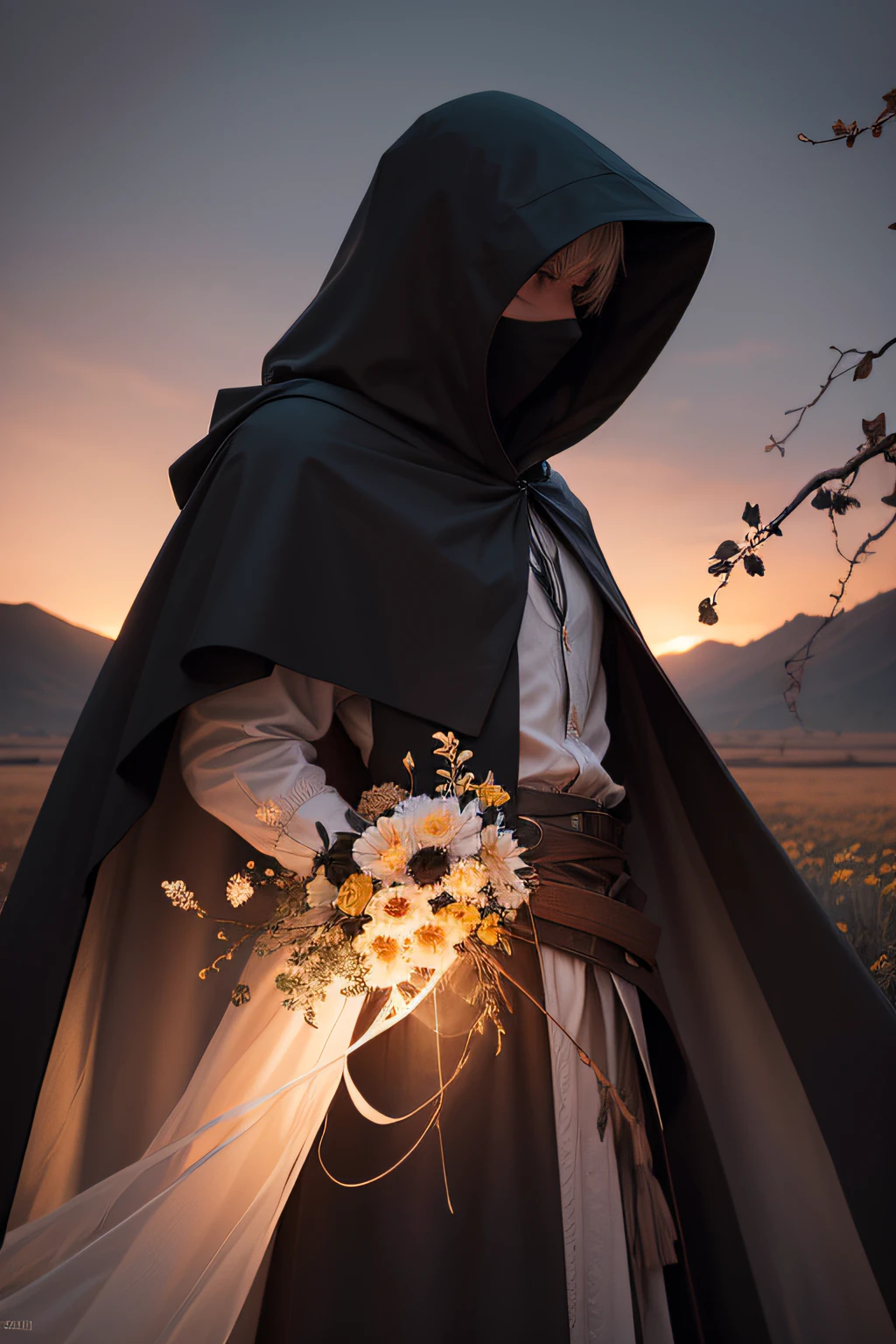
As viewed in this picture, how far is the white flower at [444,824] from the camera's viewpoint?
Answer: 920 millimetres

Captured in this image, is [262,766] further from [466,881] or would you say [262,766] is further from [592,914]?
[592,914]

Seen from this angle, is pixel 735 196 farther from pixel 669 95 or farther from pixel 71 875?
pixel 71 875

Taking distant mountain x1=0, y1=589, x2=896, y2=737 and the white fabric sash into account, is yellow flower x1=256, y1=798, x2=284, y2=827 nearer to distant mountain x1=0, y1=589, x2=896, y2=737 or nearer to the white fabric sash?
the white fabric sash

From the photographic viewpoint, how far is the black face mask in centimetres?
146

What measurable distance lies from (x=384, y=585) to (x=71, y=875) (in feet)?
1.81

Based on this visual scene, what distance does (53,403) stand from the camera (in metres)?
2.12

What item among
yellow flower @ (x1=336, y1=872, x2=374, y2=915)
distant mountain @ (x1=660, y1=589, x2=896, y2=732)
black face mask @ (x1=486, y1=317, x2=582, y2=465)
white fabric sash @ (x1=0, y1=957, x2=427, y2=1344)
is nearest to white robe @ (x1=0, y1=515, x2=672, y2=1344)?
white fabric sash @ (x1=0, y1=957, x2=427, y2=1344)

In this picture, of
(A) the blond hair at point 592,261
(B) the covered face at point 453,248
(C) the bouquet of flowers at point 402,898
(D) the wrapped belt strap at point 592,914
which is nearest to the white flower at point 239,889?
(C) the bouquet of flowers at point 402,898

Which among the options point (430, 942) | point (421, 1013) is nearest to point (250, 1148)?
point (421, 1013)

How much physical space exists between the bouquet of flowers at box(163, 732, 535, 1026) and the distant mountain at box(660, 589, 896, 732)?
1.21m

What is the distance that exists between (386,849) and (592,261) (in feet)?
3.36

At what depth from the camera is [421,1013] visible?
3.57 ft

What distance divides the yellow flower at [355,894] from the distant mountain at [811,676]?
1292mm

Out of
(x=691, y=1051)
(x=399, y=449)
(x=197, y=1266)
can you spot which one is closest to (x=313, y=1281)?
(x=197, y=1266)
